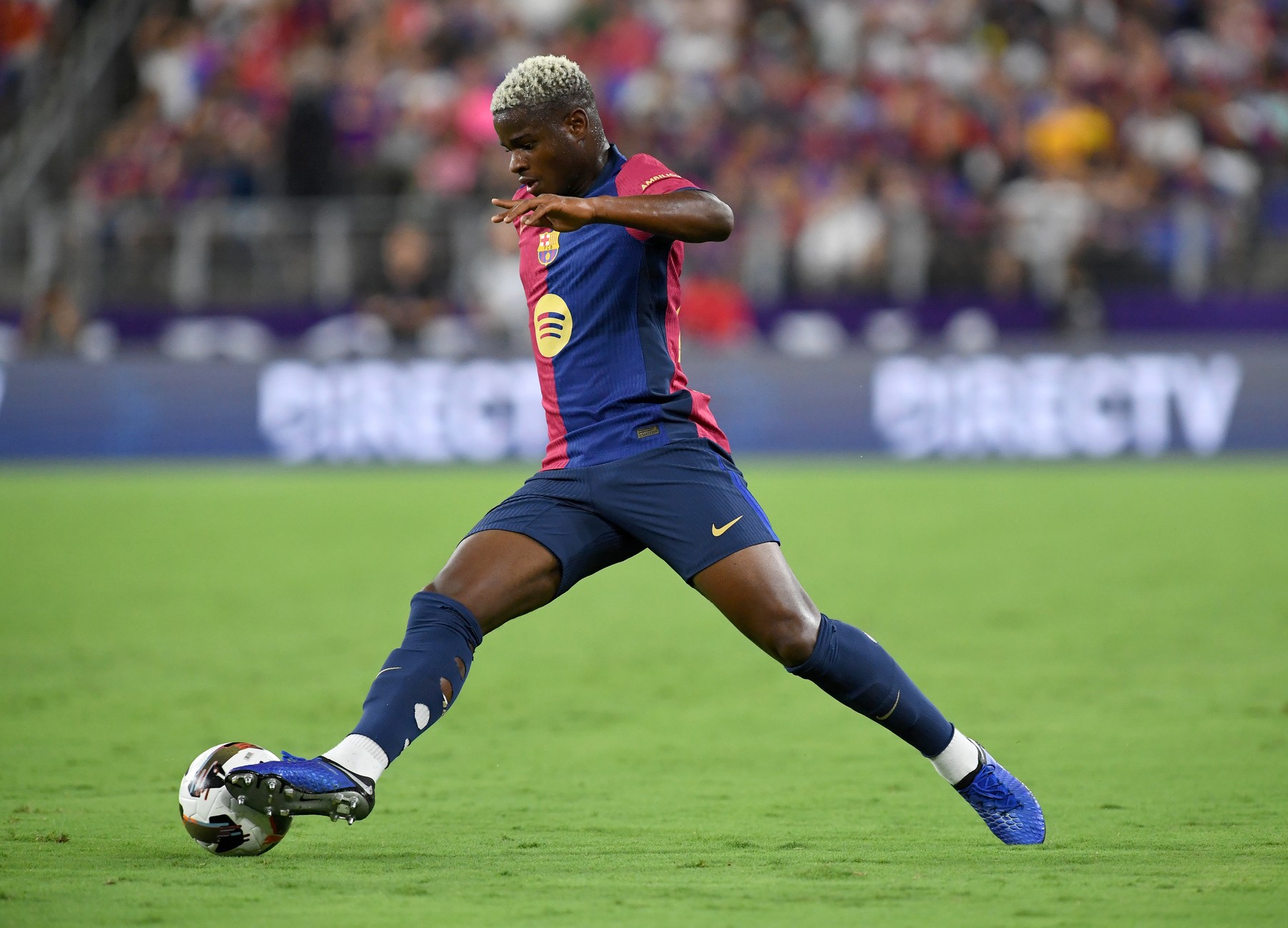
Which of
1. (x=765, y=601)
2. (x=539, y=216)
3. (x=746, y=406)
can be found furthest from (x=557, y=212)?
(x=746, y=406)

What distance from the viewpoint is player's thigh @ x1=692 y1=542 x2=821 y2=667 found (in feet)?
16.2

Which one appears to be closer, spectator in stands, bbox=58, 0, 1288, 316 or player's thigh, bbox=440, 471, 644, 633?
player's thigh, bbox=440, 471, 644, 633

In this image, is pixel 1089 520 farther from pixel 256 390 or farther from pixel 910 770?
pixel 256 390

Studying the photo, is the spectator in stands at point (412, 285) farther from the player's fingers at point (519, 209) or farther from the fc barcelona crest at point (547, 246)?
the player's fingers at point (519, 209)

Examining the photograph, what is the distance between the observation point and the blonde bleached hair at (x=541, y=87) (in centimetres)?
497

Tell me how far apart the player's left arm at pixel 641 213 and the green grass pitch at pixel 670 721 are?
68.9 inches

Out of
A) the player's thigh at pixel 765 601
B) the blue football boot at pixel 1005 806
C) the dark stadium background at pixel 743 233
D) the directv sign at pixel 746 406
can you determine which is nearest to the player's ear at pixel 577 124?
the player's thigh at pixel 765 601

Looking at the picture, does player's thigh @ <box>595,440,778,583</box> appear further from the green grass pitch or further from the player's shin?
the green grass pitch

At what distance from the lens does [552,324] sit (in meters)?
5.24

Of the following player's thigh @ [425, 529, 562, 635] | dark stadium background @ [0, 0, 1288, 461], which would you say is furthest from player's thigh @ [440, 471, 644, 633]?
dark stadium background @ [0, 0, 1288, 461]

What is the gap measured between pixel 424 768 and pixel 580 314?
2184 mm

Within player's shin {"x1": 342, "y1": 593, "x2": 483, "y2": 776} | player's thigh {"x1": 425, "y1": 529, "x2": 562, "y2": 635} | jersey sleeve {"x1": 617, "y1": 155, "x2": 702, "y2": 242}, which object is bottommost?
player's shin {"x1": 342, "y1": 593, "x2": 483, "y2": 776}

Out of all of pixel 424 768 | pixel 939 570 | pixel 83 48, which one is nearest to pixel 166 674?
pixel 424 768

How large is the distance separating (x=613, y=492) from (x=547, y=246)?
769 mm
